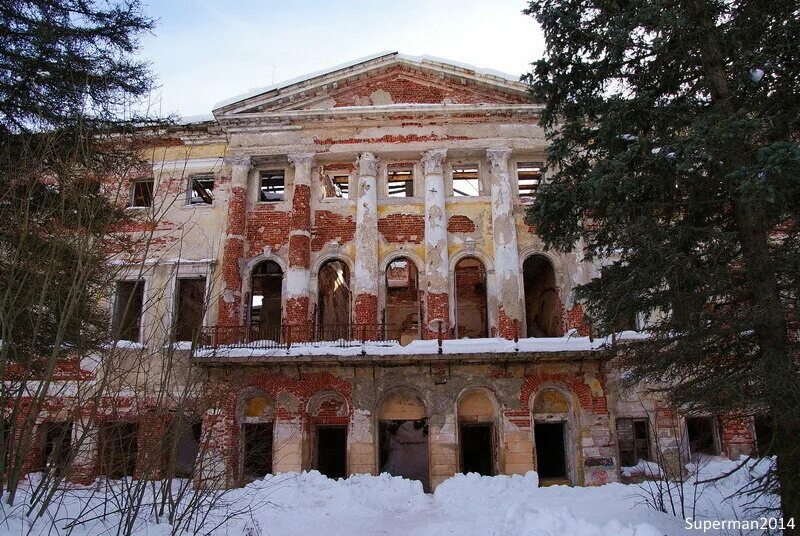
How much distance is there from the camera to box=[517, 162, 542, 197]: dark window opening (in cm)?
1870

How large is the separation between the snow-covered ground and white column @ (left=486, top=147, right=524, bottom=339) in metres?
4.76

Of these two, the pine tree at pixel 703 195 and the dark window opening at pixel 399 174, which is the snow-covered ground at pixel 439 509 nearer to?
the pine tree at pixel 703 195

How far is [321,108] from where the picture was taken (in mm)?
18922

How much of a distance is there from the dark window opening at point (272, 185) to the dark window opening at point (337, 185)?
147 cm

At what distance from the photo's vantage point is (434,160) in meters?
18.3

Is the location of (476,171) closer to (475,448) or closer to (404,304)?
(404,304)

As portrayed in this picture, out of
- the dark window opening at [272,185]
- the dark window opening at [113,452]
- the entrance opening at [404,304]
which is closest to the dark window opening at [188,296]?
the dark window opening at [272,185]

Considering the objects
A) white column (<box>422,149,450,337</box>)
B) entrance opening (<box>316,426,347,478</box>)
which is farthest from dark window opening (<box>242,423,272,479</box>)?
white column (<box>422,149,450,337</box>)

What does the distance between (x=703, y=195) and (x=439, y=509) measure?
785cm

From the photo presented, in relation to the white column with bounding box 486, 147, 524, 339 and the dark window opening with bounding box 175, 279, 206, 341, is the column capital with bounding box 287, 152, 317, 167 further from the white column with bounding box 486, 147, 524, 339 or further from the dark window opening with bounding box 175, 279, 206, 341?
the white column with bounding box 486, 147, 524, 339

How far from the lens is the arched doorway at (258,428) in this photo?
1630 cm

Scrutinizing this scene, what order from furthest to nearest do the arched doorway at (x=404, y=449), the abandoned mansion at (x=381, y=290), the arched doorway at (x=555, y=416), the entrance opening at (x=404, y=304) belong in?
the entrance opening at (x=404, y=304), the arched doorway at (x=404, y=449), the arched doorway at (x=555, y=416), the abandoned mansion at (x=381, y=290)

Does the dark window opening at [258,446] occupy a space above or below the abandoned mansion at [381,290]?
below

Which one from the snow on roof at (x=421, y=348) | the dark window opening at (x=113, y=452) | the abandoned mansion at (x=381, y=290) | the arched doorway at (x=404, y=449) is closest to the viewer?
the dark window opening at (x=113, y=452)
